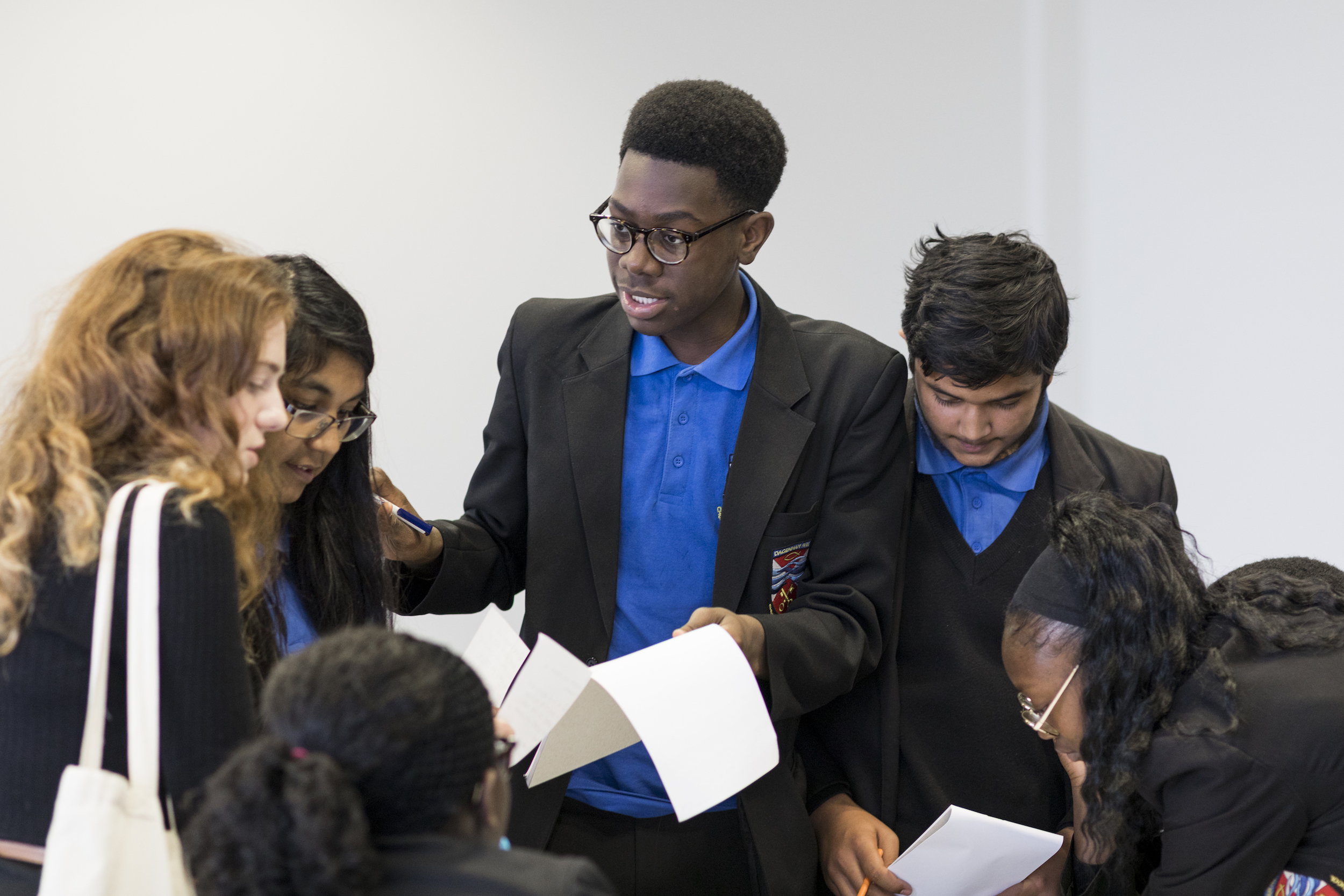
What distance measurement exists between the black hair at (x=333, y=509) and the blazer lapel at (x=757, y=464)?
502 millimetres

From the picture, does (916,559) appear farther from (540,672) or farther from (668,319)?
(540,672)

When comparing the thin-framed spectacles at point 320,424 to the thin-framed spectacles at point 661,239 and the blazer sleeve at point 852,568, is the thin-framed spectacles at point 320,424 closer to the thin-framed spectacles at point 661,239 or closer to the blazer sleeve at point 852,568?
the thin-framed spectacles at point 661,239

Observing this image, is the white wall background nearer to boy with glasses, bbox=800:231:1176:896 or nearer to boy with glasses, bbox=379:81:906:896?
boy with glasses, bbox=379:81:906:896

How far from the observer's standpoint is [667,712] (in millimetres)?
1317

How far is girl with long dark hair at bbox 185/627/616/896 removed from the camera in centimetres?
83

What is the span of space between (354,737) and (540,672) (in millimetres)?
523

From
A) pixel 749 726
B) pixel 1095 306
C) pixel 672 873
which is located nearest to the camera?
pixel 749 726

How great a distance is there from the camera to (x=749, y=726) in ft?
4.54

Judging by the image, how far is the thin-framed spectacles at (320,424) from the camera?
1.51m

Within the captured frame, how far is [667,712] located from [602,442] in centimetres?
53

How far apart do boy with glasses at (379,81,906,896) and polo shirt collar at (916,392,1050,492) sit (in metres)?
0.09

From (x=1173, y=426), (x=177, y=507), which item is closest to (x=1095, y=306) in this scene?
(x=1173, y=426)

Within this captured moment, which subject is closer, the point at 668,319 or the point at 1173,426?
the point at 668,319

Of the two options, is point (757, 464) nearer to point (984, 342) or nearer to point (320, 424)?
point (984, 342)
